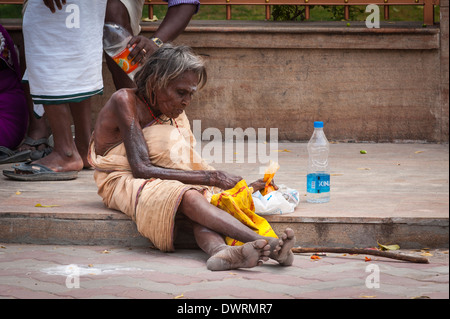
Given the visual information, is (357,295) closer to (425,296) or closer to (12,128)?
(425,296)

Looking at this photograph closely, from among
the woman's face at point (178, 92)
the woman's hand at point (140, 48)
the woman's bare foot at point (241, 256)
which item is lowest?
the woman's bare foot at point (241, 256)

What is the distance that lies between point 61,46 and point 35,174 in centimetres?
90

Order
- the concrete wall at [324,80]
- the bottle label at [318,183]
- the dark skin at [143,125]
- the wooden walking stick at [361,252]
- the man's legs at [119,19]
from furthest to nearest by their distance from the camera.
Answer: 1. the concrete wall at [324,80]
2. the man's legs at [119,19]
3. the bottle label at [318,183]
4. the dark skin at [143,125]
5. the wooden walking stick at [361,252]

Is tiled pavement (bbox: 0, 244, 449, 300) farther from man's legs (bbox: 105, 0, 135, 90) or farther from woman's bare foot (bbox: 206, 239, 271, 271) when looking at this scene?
man's legs (bbox: 105, 0, 135, 90)

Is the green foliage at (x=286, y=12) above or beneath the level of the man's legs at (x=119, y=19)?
above

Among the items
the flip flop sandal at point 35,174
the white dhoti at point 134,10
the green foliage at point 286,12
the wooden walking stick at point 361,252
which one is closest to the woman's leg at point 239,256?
the wooden walking stick at point 361,252

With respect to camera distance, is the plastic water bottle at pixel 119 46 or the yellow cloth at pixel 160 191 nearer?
the yellow cloth at pixel 160 191

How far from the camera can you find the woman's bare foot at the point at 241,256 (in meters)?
3.43

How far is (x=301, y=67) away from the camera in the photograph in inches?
255

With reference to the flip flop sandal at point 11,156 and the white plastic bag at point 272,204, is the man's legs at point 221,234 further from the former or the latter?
the flip flop sandal at point 11,156

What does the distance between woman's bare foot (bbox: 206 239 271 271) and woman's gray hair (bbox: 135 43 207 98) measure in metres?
1.04

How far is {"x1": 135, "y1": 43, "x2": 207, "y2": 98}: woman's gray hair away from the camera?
3.93m

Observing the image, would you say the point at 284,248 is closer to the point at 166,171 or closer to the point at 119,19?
the point at 166,171

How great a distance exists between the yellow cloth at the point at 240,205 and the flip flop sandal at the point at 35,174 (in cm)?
156
